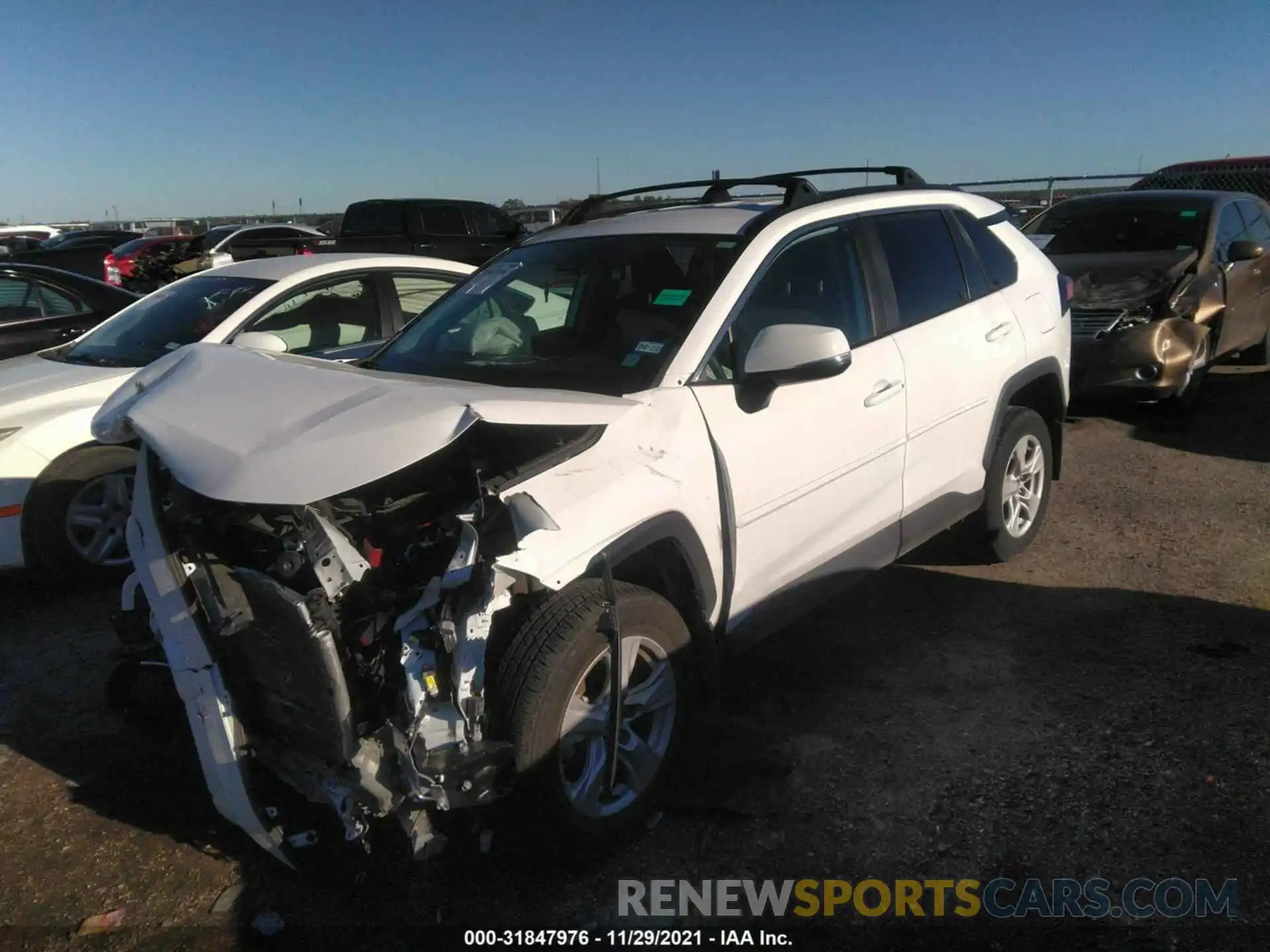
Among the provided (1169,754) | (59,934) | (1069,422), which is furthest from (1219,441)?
(59,934)

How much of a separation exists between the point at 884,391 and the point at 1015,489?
1575mm

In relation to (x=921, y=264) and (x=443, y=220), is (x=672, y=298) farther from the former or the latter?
(x=443, y=220)

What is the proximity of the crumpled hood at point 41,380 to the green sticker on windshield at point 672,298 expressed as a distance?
11.2ft

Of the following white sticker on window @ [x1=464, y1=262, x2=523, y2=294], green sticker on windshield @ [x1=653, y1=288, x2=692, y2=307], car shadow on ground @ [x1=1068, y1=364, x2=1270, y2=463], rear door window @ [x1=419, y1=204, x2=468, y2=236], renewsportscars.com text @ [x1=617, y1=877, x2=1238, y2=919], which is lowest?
renewsportscars.com text @ [x1=617, y1=877, x2=1238, y2=919]

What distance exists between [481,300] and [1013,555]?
119 inches

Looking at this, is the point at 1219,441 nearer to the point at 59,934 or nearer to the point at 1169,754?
the point at 1169,754

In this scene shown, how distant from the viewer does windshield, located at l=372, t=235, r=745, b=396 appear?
3.52m

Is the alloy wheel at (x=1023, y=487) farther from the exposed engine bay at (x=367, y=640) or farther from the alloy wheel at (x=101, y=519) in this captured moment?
the alloy wheel at (x=101, y=519)

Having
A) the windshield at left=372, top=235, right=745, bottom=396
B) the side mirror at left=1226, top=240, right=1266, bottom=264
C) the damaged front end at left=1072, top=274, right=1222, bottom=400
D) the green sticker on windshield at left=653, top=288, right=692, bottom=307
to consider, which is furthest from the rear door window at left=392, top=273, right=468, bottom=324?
the side mirror at left=1226, top=240, right=1266, bottom=264

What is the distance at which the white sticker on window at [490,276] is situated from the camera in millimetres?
4316

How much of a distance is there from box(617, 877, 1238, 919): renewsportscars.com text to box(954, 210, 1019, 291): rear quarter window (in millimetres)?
2893

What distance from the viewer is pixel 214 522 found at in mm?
2924

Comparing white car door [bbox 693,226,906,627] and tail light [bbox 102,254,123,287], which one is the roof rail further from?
tail light [bbox 102,254,123,287]

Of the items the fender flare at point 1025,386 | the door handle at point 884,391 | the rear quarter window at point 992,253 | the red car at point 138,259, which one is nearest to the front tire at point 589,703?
the door handle at point 884,391
